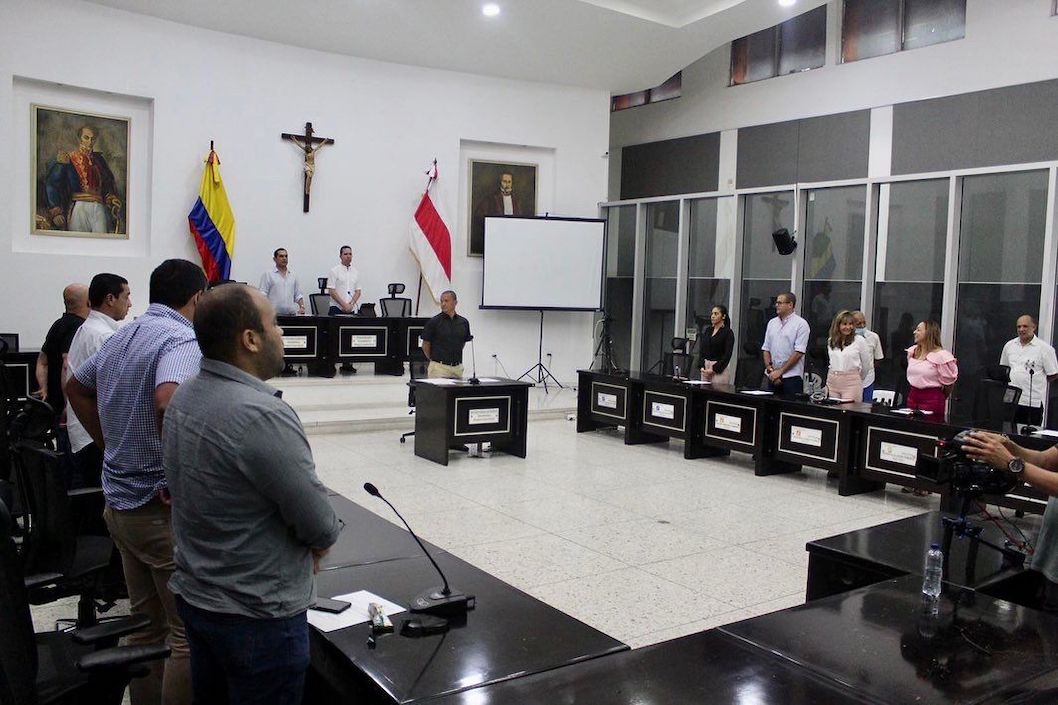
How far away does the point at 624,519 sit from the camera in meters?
6.46

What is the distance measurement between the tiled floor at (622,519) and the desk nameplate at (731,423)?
12.3 inches

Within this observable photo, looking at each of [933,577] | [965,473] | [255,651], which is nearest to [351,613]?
[255,651]

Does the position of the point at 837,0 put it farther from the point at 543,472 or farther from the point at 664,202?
the point at 543,472

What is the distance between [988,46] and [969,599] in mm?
10844

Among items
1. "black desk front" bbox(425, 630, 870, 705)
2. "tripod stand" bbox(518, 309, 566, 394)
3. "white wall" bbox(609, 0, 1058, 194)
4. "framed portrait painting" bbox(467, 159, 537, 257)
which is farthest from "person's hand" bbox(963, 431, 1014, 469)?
"framed portrait painting" bbox(467, 159, 537, 257)

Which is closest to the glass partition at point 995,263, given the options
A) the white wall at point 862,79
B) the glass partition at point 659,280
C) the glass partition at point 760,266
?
the white wall at point 862,79

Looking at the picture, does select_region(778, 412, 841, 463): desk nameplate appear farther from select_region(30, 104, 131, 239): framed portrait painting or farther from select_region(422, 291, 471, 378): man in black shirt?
select_region(30, 104, 131, 239): framed portrait painting

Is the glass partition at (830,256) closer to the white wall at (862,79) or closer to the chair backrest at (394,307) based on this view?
the white wall at (862,79)

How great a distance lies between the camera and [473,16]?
38.6 ft

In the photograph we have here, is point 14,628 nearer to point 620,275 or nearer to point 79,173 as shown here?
point 79,173

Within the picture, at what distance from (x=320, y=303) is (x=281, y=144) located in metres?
2.46

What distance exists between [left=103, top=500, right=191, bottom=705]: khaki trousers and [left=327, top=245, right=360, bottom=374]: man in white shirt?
939cm

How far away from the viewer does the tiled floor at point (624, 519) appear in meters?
4.77

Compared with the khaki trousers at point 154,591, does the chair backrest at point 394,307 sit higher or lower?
higher
